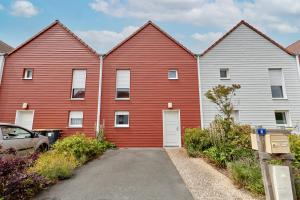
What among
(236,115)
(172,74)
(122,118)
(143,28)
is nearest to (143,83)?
(172,74)

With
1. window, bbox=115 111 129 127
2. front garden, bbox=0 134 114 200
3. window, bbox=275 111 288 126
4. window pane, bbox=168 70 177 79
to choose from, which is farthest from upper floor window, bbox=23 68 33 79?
window, bbox=275 111 288 126

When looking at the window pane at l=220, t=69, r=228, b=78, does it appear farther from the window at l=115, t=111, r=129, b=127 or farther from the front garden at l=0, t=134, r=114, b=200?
the front garden at l=0, t=134, r=114, b=200

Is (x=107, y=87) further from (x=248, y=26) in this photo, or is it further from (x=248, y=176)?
A: (x=248, y=26)

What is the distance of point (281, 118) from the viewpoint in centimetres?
1273

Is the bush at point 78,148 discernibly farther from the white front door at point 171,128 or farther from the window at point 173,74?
the window at point 173,74

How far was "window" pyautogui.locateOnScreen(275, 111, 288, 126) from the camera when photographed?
12.6 m

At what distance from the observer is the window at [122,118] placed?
1263cm

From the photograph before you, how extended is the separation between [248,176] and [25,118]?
1349cm

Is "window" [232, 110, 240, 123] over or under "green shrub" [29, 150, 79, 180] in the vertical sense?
over

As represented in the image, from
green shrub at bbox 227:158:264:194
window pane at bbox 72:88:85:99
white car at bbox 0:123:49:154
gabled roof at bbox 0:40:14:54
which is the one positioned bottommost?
green shrub at bbox 227:158:264:194

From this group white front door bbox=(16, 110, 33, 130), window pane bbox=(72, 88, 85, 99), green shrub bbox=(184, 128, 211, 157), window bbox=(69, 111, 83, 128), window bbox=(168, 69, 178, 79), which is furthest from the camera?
window bbox=(168, 69, 178, 79)

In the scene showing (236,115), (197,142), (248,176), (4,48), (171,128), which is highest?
(4,48)

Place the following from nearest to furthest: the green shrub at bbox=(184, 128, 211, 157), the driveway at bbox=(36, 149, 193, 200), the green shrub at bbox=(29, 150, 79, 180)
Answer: the driveway at bbox=(36, 149, 193, 200), the green shrub at bbox=(29, 150, 79, 180), the green shrub at bbox=(184, 128, 211, 157)

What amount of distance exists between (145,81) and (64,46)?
6492 mm
